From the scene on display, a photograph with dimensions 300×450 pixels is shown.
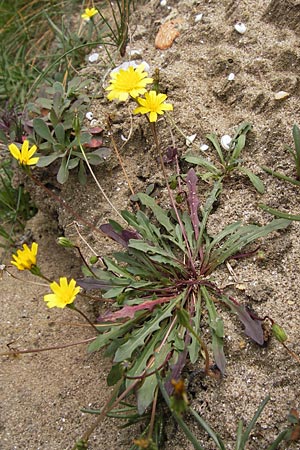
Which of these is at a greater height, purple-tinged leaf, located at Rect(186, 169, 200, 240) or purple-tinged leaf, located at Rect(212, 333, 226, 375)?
purple-tinged leaf, located at Rect(186, 169, 200, 240)

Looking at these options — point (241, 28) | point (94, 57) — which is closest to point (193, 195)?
point (241, 28)

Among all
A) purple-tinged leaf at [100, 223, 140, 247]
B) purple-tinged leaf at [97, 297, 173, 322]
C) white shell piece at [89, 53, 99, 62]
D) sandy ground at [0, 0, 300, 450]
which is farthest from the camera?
white shell piece at [89, 53, 99, 62]

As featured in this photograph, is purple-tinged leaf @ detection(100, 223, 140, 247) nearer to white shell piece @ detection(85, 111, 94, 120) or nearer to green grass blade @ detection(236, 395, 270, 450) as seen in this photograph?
white shell piece @ detection(85, 111, 94, 120)

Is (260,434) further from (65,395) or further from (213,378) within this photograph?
(65,395)

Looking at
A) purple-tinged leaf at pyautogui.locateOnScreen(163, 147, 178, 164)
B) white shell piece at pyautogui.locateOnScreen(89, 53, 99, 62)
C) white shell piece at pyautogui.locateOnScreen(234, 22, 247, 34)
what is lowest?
purple-tinged leaf at pyautogui.locateOnScreen(163, 147, 178, 164)

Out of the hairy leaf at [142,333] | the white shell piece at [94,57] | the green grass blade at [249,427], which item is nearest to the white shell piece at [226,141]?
the hairy leaf at [142,333]

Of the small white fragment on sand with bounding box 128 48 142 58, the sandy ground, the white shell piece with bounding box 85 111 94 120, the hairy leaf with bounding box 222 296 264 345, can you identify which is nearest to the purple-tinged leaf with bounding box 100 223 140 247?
the sandy ground

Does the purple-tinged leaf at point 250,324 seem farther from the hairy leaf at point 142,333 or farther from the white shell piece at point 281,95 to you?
the white shell piece at point 281,95

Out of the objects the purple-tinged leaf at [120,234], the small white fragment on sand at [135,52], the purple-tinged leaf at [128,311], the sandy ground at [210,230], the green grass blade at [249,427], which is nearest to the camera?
the green grass blade at [249,427]

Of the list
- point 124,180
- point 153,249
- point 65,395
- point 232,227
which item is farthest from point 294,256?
point 65,395
